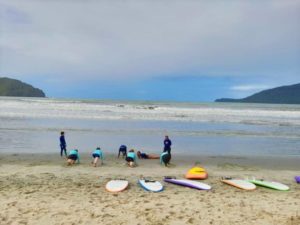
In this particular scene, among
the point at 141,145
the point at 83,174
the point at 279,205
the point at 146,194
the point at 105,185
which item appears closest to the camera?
the point at 279,205

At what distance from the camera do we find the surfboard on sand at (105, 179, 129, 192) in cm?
933

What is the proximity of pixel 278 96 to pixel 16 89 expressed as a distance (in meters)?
133

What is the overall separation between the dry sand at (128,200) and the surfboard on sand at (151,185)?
0.20m

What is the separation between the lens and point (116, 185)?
9680 millimetres

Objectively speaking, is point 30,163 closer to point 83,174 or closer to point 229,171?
point 83,174

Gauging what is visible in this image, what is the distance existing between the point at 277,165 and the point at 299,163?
3.88 feet

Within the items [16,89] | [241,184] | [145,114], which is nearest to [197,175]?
[241,184]

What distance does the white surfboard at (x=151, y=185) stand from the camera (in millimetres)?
9502

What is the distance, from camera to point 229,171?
12664mm

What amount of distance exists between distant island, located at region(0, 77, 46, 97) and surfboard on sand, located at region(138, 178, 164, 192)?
161839 millimetres

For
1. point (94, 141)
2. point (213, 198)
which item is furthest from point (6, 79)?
point (213, 198)

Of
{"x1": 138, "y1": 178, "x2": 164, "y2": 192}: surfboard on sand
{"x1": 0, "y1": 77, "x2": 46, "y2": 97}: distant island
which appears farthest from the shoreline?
{"x1": 0, "y1": 77, "x2": 46, "y2": 97}: distant island

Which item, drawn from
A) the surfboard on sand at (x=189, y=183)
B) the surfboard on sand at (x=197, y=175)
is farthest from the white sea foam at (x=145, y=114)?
the surfboard on sand at (x=189, y=183)

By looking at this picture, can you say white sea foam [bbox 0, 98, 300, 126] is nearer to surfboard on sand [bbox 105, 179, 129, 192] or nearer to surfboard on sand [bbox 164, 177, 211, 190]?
surfboard on sand [bbox 164, 177, 211, 190]
